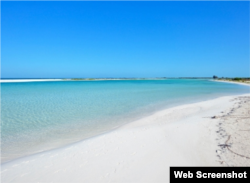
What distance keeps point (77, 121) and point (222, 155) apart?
6222 mm

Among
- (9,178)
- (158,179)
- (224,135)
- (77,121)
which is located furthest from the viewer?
(77,121)

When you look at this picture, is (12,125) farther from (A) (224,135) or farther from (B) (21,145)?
(A) (224,135)

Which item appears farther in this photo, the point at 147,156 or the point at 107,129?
the point at 107,129

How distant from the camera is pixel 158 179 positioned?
9.98 feet

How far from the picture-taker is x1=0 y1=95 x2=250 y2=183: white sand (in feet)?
10.4

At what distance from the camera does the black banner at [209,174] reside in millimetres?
3094

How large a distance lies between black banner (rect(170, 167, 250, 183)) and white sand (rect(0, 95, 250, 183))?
0.14 meters

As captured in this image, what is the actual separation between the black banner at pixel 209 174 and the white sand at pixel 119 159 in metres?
0.14

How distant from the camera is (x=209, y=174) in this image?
128 inches

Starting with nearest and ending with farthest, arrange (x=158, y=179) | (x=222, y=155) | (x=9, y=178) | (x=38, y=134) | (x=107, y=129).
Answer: (x=158, y=179) → (x=9, y=178) → (x=222, y=155) → (x=38, y=134) → (x=107, y=129)

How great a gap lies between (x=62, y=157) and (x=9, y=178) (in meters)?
1.13

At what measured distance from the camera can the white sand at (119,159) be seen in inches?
125

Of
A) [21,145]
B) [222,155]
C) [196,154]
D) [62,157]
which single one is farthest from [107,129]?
[222,155]

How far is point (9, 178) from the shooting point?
3240mm
